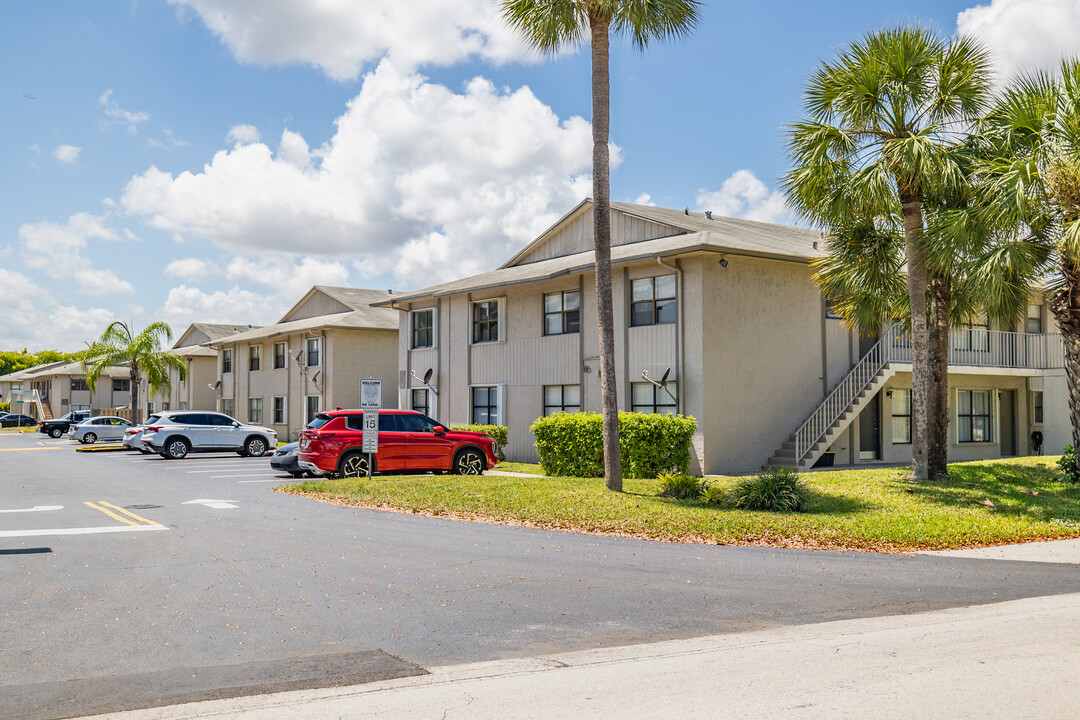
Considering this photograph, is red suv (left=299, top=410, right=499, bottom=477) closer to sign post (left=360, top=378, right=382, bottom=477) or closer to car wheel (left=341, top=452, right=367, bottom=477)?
car wheel (left=341, top=452, right=367, bottom=477)

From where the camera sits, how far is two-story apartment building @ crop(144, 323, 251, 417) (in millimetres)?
55438

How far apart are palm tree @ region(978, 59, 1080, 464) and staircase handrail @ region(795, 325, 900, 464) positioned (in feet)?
19.6

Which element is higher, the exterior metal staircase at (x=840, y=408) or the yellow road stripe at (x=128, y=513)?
the exterior metal staircase at (x=840, y=408)

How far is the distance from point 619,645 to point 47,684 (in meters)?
3.83

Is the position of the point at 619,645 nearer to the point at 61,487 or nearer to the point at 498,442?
the point at 61,487

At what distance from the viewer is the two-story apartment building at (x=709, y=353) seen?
862 inches

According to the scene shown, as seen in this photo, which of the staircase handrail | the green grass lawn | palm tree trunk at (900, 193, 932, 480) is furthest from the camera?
the staircase handrail

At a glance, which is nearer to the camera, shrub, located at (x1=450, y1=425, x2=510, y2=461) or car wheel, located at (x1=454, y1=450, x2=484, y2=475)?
car wheel, located at (x1=454, y1=450, x2=484, y2=475)

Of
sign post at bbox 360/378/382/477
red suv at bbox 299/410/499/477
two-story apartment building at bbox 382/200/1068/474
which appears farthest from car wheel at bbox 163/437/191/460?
sign post at bbox 360/378/382/477

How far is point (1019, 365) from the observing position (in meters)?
28.4

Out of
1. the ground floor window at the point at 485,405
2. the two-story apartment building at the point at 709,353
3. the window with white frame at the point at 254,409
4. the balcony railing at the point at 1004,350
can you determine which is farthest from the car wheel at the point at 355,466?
the window with white frame at the point at 254,409

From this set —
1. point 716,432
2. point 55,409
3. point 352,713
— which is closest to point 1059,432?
point 716,432

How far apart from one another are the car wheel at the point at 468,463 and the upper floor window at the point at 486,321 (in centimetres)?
665

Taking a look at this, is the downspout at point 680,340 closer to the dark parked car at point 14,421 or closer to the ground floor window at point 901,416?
the ground floor window at point 901,416
